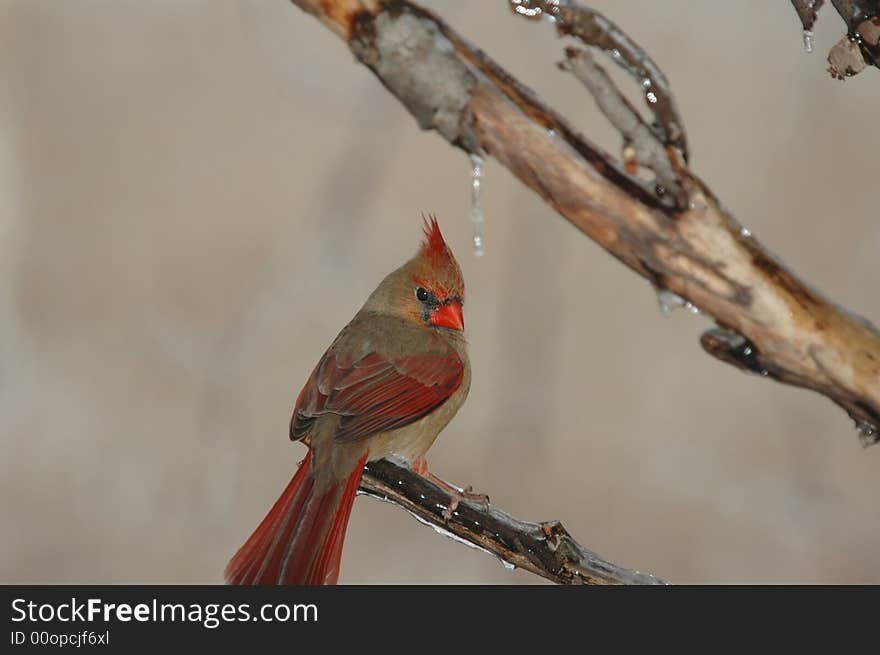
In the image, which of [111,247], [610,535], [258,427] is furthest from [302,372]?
[610,535]

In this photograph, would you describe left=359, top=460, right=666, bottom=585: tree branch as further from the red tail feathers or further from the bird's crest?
the bird's crest

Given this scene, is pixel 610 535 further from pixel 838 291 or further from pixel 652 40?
pixel 652 40

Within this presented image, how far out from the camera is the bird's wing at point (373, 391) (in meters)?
2.43

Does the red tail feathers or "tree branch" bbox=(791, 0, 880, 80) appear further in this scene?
the red tail feathers

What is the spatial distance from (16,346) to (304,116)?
1.55 meters

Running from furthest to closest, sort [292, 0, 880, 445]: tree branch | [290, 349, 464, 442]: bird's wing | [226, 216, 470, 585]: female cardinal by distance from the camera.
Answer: [290, 349, 464, 442]: bird's wing
[226, 216, 470, 585]: female cardinal
[292, 0, 880, 445]: tree branch

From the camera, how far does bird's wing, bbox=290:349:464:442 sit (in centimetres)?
243

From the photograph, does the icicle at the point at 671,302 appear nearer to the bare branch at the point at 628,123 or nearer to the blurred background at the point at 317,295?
the bare branch at the point at 628,123

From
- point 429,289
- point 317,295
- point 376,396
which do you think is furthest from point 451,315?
point 317,295

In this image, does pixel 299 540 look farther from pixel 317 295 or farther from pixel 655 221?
pixel 317 295

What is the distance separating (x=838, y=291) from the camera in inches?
171

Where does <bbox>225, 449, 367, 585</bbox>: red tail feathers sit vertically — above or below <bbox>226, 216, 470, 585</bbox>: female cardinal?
below

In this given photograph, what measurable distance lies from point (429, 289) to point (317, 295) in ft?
5.16

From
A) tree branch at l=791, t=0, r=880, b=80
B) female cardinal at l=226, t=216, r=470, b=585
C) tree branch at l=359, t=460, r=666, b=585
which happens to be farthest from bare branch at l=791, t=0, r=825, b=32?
tree branch at l=359, t=460, r=666, b=585
